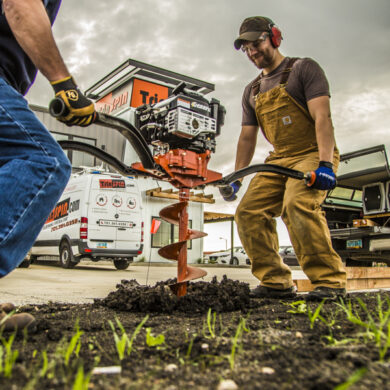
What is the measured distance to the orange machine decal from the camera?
18578 mm

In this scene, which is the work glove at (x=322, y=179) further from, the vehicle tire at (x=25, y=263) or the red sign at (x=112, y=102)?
the red sign at (x=112, y=102)

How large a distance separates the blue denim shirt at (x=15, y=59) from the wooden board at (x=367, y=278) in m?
3.48

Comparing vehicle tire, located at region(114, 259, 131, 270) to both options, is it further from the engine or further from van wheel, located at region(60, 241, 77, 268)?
the engine

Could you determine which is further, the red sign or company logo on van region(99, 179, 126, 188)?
the red sign

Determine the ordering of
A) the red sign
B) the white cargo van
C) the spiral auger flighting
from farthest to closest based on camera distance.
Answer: the red sign
the white cargo van
the spiral auger flighting

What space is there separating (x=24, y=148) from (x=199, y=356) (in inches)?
40.5

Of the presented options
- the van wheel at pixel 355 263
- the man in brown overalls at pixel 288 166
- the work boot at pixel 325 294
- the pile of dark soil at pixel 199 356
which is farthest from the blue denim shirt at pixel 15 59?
the van wheel at pixel 355 263

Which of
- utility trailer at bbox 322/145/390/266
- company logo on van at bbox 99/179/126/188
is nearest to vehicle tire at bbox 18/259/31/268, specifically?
company logo on van at bbox 99/179/126/188

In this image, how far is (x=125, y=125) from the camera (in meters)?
2.15

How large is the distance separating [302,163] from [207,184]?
79cm

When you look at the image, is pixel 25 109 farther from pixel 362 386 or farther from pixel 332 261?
pixel 332 261

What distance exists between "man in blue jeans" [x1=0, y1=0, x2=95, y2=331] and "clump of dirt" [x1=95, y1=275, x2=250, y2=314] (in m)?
0.76

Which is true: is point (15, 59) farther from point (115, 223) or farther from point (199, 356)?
point (115, 223)

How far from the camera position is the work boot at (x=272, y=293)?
3128 mm
